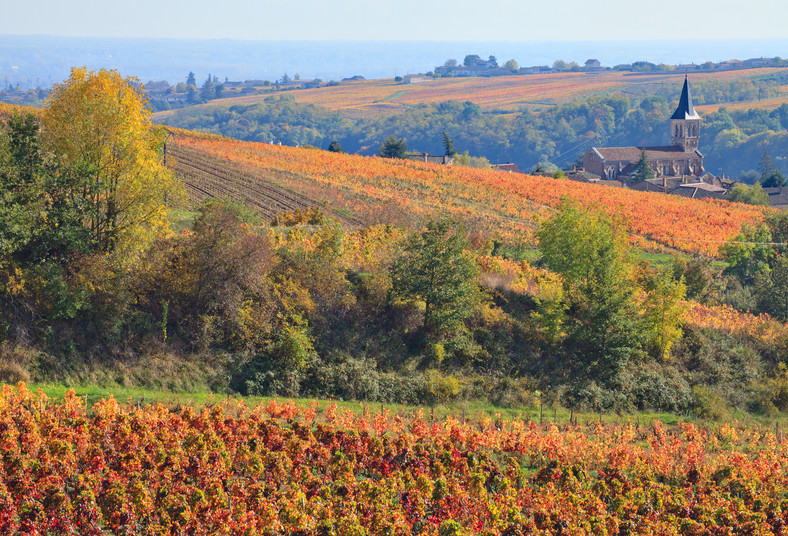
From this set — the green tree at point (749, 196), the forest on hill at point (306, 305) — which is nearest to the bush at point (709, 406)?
the forest on hill at point (306, 305)

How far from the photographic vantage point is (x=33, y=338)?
934 inches

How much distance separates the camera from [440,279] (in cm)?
2858

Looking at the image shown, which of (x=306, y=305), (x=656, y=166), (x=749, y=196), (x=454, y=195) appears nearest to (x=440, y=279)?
(x=306, y=305)

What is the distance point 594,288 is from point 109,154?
1876cm

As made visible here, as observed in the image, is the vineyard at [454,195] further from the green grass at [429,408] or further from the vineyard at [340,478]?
the vineyard at [340,478]

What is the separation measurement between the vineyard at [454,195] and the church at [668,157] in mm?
37327

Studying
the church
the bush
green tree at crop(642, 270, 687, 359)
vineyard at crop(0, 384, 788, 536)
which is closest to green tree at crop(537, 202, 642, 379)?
green tree at crop(642, 270, 687, 359)

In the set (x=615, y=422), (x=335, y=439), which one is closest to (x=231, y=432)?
(x=335, y=439)

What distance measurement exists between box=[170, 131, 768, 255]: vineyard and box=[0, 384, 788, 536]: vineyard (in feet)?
87.6

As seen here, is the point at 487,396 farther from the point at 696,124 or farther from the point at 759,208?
the point at 696,124

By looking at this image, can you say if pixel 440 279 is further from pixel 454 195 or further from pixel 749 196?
pixel 749 196

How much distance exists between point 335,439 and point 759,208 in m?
71.5

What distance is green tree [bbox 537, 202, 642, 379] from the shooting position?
2880 centimetres

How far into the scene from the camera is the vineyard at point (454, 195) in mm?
52281
